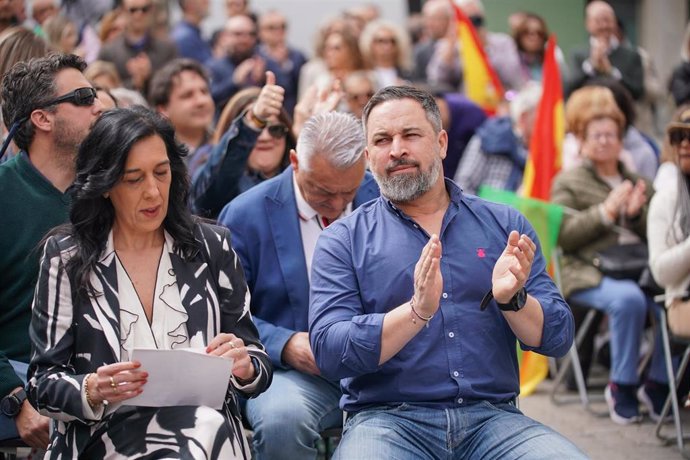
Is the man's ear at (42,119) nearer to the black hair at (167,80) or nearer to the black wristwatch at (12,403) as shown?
the black wristwatch at (12,403)

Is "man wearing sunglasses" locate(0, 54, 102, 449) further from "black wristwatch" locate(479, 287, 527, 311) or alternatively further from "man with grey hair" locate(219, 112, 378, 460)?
"black wristwatch" locate(479, 287, 527, 311)

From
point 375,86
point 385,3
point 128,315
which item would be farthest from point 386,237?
point 385,3

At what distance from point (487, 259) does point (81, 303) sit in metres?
1.49

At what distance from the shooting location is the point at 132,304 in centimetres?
388

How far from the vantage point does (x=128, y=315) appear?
3.87 meters

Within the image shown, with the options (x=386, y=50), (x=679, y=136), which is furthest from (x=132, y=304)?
(x=386, y=50)

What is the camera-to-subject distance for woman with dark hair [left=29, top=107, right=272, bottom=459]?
12.2 ft

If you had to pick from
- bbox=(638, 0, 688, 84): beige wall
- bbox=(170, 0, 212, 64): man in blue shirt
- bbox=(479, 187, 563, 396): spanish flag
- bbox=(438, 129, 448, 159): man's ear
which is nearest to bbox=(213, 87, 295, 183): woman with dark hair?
bbox=(438, 129, 448, 159): man's ear

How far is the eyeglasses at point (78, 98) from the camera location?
183 inches

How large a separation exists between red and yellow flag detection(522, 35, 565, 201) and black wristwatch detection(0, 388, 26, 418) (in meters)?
4.75

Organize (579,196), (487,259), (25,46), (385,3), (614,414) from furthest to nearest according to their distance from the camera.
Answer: (385,3)
(579,196)
(614,414)
(25,46)
(487,259)

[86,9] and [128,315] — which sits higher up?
[86,9]

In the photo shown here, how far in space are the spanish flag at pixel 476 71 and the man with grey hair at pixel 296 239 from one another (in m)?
5.41

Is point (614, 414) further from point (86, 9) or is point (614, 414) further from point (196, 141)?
point (86, 9)
